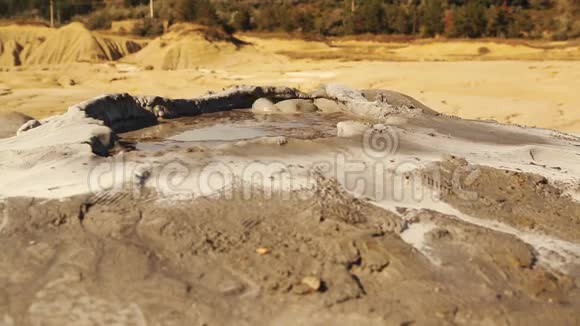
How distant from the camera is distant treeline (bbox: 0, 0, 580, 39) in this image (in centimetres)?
1955

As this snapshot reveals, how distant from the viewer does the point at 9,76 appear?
12.5 m

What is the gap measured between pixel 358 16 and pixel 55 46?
1109cm

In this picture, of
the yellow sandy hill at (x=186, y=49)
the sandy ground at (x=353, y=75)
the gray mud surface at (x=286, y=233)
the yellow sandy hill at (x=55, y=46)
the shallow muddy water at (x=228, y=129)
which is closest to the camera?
the gray mud surface at (x=286, y=233)

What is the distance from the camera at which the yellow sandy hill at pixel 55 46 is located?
50.1 ft

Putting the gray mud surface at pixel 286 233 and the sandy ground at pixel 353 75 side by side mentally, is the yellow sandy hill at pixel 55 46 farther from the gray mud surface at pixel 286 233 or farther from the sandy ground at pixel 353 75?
the gray mud surface at pixel 286 233

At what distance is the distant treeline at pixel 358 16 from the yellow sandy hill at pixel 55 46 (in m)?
3.99

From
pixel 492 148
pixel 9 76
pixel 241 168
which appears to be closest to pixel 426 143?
pixel 492 148

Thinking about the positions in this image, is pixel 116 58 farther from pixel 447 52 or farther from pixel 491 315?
pixel 491 315

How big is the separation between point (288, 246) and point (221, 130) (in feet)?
9.54

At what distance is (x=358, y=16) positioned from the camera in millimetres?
21953

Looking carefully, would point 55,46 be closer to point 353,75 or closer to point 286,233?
point 353,75

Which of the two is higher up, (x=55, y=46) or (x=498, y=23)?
(x=498, y=23)

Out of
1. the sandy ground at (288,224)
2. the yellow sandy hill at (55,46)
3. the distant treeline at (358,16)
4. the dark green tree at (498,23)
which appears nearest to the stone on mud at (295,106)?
the sandy ground at (288,224)

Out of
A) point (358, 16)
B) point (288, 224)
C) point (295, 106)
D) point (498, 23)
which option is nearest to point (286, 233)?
point (288, 224)
